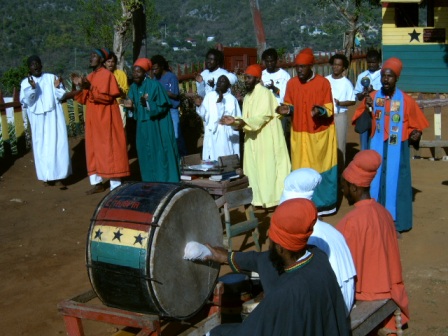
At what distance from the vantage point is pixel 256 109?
30.4 feet

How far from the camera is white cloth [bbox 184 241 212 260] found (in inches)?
199

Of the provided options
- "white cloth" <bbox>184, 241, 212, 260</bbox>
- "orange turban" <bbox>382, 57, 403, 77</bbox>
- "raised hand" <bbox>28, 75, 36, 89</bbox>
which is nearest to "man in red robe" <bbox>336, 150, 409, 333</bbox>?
"white cloth" <bbox>184, 241, 212, 260</bbox>

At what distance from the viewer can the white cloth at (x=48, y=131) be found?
36.7 ft

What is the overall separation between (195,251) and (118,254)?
521 millimetres

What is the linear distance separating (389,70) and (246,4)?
68.0 meters

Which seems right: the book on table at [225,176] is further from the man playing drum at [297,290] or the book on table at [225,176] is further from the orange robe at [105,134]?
the man playing drum at [297,290]

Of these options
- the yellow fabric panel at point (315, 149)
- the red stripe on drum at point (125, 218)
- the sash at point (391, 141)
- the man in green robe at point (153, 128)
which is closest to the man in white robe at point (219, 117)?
the man in green robe at point (153, 128)

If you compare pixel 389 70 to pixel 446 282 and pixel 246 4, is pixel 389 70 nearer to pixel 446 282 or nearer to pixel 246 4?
pixel 446 282

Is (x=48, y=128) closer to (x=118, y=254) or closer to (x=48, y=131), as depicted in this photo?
(x=48, y=131)

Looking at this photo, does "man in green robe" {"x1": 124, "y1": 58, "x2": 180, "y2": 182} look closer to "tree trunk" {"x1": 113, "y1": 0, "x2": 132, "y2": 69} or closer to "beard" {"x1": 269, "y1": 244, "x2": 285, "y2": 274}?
"tree trunk" {"x1": 113, "y1": 0, "x2": 132, "y2": 69}

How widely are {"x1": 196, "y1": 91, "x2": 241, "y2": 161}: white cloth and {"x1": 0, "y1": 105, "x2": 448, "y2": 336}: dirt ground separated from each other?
1.06m

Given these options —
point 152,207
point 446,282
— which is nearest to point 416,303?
point 446,282

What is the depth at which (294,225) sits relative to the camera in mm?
3729

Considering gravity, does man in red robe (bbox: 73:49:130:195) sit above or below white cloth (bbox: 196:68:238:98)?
below
